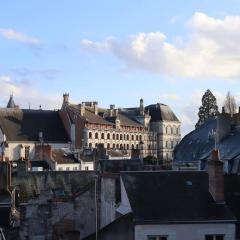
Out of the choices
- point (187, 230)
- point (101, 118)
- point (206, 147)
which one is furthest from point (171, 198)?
point (101, 118)

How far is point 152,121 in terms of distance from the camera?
146750 millimetres

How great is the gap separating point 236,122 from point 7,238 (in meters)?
26.0

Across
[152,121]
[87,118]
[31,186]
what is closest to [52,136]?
[87,118]

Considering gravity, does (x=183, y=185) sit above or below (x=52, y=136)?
below

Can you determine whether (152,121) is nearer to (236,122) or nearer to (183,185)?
(236,122)

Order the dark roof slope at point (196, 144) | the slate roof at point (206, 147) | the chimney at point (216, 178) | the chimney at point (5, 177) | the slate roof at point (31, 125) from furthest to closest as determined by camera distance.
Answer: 1. the slate roof at point (31, 125)
2. the dark roof slope at point (196, 144)
3. the slate roof at point (206, 147)
4. the chimney at point (5, 177)
5. the chimney at point (216, 178)

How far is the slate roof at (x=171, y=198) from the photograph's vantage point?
80.4 ft

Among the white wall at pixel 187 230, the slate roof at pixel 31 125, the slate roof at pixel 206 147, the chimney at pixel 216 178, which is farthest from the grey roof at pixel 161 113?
the white wall at pixel 187 230

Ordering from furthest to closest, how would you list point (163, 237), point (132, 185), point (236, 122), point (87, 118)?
point (87, 118) < point (236, 122) < point (132, 185) < point (163, 237)

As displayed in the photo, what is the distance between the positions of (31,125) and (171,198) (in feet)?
271

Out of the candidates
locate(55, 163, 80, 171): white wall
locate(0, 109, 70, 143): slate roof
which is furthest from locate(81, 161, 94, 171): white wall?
locate(0, 109, 70, 143): slate roof

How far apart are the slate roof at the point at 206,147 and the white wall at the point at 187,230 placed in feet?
37.0

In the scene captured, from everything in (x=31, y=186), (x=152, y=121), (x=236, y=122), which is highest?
(x=152, y=121)

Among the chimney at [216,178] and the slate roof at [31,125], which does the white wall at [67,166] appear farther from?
the slate roof at [31,125]
